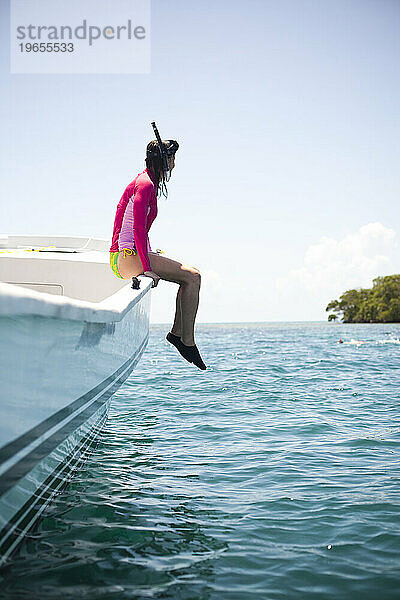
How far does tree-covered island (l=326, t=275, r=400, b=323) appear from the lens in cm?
8300

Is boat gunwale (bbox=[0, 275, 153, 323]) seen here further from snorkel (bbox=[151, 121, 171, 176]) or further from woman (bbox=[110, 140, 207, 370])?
snorkel (bbox=[151, 121, 171, 176])

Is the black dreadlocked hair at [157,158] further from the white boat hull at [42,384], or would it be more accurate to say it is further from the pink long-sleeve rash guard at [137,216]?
the white boat hull at [42,384]

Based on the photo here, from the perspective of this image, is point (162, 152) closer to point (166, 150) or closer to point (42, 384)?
point (166, 150)

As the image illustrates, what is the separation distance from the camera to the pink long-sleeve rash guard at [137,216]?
13.4 feet

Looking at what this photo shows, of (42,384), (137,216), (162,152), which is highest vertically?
(162,152)

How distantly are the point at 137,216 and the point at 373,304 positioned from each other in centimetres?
8707

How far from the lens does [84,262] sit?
567 cm

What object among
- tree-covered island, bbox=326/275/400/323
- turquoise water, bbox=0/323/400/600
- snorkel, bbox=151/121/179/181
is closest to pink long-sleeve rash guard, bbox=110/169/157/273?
snorkel, bbox=151/121/179/181

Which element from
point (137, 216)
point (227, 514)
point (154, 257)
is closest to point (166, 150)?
point (137, 216)

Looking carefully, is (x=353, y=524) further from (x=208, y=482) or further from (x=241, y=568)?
(x=208, y=482)

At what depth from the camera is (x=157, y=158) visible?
165 inches

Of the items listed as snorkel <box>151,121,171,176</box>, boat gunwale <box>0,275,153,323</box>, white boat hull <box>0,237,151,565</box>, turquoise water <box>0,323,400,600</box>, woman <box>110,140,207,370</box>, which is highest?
snorkel <box>151,121,171,176</box>

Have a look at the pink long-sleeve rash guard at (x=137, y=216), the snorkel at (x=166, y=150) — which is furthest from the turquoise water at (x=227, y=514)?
the snorkel at (x=166, y=150)

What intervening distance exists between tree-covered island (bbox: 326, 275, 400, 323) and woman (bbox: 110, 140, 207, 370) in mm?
81665
